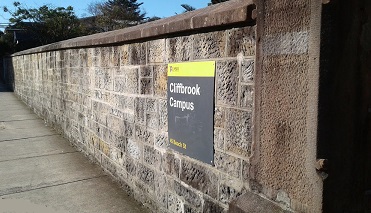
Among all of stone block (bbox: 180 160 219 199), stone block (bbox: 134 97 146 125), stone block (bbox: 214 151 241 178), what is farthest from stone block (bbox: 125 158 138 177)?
stone block (bbox: 214 151 241 178)

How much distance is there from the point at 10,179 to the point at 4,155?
134 cm

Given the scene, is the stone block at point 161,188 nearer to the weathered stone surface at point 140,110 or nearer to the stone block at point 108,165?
the weathered stone surface at point 140,110

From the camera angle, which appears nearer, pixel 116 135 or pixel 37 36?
pixel 116 135

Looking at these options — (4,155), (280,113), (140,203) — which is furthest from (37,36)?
(280,113)

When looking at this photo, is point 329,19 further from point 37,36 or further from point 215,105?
point 37,36

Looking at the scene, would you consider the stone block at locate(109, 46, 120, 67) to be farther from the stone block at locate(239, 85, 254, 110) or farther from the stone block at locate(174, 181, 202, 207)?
the stone block at locate(239, 85, 254, 110)

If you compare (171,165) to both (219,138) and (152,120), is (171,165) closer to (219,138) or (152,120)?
(152,120)

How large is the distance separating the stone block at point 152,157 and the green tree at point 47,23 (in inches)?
1160

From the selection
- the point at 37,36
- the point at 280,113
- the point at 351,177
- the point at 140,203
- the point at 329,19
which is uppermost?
the point at 37,36

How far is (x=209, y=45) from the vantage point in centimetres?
245

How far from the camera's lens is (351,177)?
1.62 m

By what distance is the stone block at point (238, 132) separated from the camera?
2.11 meters

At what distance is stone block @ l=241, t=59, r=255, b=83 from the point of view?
6.72 ft

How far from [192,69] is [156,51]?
70 cm
